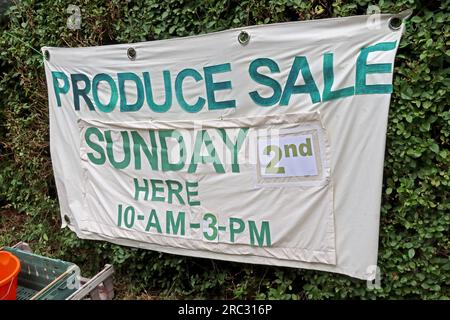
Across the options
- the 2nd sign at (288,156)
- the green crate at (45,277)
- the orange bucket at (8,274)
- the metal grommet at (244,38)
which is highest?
the metal grommet at (244,38)

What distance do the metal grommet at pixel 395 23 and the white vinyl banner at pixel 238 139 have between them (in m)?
0.02

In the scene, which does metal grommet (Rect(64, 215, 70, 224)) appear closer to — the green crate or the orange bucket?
the green crate

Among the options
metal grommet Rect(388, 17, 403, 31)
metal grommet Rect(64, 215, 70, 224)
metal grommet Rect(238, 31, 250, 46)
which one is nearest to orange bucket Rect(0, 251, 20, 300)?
metal grommet Rect(64, 215, 70, 224)

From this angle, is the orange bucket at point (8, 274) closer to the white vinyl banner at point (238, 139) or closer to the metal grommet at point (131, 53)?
the white vinyl banner at point (238, 139)

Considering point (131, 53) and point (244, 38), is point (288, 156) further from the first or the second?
point (131, 53)

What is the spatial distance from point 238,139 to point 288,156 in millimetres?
318

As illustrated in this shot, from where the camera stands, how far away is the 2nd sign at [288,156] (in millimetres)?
2262

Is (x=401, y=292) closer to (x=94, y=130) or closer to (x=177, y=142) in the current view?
(x=177, y=142)

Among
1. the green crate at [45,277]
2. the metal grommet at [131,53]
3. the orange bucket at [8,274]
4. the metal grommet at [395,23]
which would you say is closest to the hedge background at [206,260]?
the metal grommet at [395,23]

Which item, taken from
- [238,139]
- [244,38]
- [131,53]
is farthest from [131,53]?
[238,139]

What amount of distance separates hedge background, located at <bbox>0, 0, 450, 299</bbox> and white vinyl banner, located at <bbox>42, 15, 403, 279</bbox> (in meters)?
→ 0.15

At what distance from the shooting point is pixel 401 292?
2.30 meters

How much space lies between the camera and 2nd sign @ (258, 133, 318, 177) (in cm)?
226

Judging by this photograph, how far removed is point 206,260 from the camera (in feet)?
9.64
